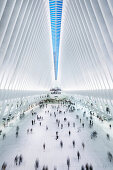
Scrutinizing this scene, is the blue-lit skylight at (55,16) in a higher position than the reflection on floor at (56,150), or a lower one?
higher

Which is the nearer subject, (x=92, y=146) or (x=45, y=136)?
(x=92, y=146)

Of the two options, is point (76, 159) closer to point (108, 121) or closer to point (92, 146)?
point (92, 146)

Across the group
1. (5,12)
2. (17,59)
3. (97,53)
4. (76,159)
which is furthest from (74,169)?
(5,12)

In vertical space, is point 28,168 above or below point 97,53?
below

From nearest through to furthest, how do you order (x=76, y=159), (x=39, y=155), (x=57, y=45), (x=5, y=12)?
(x=5, y=12) → (x=76, y=159) → (x=39, y=155) → (x=57, y=45)

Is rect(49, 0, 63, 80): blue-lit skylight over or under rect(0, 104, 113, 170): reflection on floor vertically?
over

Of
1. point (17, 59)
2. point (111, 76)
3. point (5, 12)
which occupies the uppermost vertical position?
point (5, 12)

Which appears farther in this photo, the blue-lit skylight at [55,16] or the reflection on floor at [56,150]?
the blue-lit skylight at [55,16]

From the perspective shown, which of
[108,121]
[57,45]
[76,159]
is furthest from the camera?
[57,45]

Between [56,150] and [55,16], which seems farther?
[55,16]

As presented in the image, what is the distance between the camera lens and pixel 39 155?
8398 millimetres

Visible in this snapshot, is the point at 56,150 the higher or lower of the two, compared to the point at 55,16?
lower

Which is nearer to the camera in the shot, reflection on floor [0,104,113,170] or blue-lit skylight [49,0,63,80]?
reflection on floor [0,104,113,170]

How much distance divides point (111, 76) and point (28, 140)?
28.9ft
